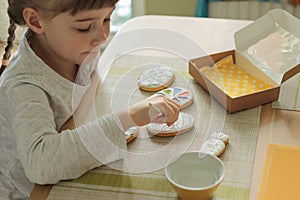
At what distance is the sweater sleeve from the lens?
99cm

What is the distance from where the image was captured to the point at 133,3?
8.32 feet

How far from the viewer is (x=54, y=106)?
45.1 inches

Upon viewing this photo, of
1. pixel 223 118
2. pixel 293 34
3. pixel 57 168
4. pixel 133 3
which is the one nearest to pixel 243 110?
pixel 223 118

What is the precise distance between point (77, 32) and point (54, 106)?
0.17 metres

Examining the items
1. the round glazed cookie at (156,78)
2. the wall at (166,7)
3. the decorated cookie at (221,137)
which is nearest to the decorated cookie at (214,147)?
the decorated cookie at (221,137)

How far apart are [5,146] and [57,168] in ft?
0.81

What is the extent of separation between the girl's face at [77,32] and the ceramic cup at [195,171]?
1.01ft

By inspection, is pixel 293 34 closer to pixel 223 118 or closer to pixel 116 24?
pixel 223 118

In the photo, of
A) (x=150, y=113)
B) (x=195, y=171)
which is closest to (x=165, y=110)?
(x=150, y=113)

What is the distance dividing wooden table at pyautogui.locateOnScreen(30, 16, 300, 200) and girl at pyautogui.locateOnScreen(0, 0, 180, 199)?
69 mm

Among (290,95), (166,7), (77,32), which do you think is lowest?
(166,7)

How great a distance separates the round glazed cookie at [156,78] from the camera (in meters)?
1.27

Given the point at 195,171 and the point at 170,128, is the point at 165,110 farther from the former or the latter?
the point at 195,171

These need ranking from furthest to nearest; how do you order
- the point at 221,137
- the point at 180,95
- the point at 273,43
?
the point at 273,43, the point at 180,95, the point at 221,137
